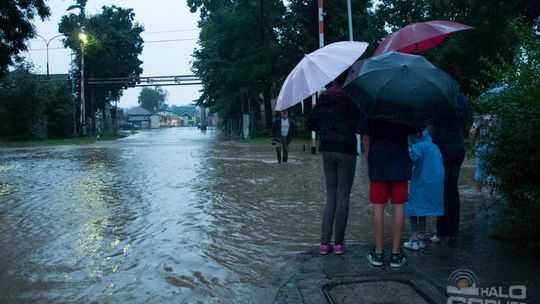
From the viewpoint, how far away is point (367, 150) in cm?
452

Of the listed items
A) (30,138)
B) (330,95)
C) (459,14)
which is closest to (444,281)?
(330,95)

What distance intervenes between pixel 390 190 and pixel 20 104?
39648mm

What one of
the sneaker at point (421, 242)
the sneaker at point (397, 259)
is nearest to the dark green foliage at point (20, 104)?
the sneaker at point (421, 242)

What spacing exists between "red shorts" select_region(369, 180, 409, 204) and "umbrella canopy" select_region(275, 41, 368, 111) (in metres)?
1.10

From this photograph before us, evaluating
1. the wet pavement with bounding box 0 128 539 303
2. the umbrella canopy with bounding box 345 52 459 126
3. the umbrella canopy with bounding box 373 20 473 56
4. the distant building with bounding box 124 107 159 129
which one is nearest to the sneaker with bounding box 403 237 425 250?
the wet pavement with bounding box 0 128 539 303

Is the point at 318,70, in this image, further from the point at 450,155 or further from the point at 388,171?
the point at 450,155

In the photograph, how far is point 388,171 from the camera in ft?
14.1

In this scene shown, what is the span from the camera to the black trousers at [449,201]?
16.7ft

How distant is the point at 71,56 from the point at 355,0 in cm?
3453

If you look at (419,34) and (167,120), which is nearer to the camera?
(419,34)

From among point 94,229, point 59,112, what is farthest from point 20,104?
point 94,229

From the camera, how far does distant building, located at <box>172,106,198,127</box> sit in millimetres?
164837

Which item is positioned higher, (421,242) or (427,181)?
(427,181)

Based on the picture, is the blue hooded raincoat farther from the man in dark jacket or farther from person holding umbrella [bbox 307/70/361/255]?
the man in dark jacket
